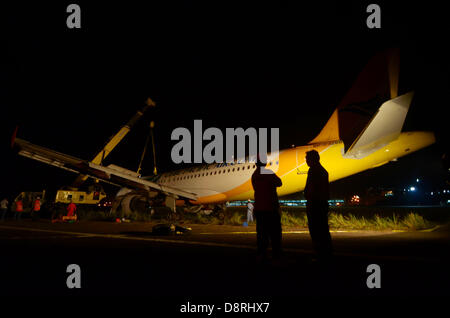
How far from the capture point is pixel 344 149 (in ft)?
44.7

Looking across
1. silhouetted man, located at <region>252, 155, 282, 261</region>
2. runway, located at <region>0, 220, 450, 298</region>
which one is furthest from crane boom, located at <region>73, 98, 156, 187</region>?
silhouetted man, located at <region>252, 155, 282, 261</region>

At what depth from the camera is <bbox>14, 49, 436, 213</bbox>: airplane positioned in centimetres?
1173

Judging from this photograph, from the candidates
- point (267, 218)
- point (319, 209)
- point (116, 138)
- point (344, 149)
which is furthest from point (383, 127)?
point (116, 138)

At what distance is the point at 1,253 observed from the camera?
7.09 meters

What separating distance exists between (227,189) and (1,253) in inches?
481

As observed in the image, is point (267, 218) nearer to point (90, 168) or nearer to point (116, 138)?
point (90, 168)

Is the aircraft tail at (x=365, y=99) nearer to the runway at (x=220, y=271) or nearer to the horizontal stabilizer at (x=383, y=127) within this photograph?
the horizontal stabilizer at (x=383, y=127)

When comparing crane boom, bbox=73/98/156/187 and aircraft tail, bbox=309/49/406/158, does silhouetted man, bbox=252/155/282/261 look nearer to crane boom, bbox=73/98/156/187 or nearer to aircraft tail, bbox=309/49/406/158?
aircraft tail, bbox=309/49/406/158

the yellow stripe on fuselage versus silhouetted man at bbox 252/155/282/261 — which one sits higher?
the yellow stripe on fuselage

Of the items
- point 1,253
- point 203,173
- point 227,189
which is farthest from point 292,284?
point 203,173

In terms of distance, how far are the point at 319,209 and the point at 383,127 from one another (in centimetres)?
704

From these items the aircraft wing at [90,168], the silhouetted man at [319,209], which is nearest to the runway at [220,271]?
the silhouetted man at [319,209]

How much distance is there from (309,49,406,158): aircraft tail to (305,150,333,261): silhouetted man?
642cm
